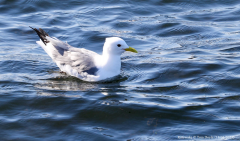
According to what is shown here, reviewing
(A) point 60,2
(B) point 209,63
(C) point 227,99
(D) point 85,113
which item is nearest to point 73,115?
(D) point 85,113

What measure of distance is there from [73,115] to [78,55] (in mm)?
2100

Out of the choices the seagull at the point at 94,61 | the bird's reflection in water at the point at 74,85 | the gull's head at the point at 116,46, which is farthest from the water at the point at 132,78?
the gull's head at the point at 116,46

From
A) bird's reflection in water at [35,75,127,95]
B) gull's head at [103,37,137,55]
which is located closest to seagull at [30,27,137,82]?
gull's head at [103,37,137,55]

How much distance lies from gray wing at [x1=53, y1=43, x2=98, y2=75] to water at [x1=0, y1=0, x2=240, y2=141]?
28cm

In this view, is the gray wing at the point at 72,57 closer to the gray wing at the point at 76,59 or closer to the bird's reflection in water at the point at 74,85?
the gray wing at the point at 76,59

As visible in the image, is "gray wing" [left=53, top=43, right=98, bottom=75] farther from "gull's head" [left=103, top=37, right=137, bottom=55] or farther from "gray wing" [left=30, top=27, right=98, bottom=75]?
"gull's head" [left=103, top=37, right=137, bottom=55]

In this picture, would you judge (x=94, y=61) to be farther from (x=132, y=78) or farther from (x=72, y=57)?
(x=132, y=78)

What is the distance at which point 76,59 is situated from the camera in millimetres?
7926

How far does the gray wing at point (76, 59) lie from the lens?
7728 mm

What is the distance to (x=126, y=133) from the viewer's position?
558 centimetres

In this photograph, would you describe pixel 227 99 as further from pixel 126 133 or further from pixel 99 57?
pixel 99 57

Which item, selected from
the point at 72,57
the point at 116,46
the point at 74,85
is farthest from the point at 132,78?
the point at 72,57

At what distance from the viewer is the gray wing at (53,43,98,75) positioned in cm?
773

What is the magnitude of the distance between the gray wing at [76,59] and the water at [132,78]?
0.28 meters
